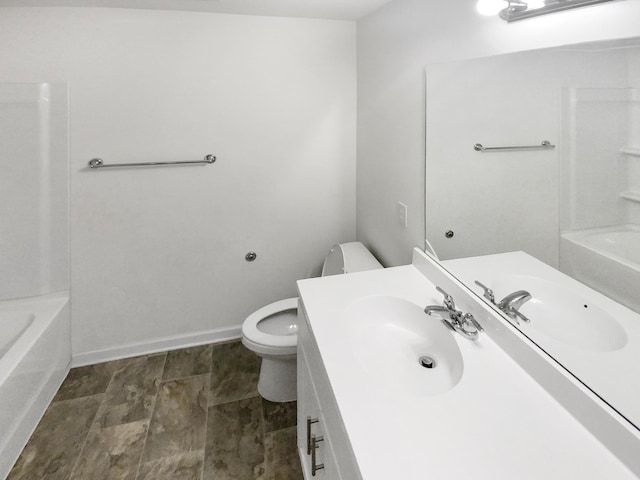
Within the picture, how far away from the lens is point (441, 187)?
1450 millimetres

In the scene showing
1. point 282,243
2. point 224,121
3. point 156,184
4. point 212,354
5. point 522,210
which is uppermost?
point 224,121

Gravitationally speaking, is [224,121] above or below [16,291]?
above

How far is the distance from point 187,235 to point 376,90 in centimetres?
139

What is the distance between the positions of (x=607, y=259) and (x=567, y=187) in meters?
0.19

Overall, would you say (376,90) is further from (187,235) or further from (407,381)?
(407,381)

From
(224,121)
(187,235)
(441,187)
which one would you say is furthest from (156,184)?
(441,187)

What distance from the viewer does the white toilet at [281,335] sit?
5.84 ft

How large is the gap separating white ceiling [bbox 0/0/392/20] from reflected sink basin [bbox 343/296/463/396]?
1.50m

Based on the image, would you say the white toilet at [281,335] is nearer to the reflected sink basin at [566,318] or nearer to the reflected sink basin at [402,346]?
the reflected sink basin at [402,346]

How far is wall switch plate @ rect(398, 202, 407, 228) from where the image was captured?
1.77 meters

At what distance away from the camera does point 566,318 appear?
Answer: 3.03ft

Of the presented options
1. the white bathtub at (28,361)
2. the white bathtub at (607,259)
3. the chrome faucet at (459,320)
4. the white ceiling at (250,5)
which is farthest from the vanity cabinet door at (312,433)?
the white ceiling at (250,5)

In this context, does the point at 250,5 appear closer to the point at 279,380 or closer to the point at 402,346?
the point at 402,346

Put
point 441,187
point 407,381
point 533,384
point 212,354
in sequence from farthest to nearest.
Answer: point 212,354 → point 441,187 → point 407,381 → point 533,384
